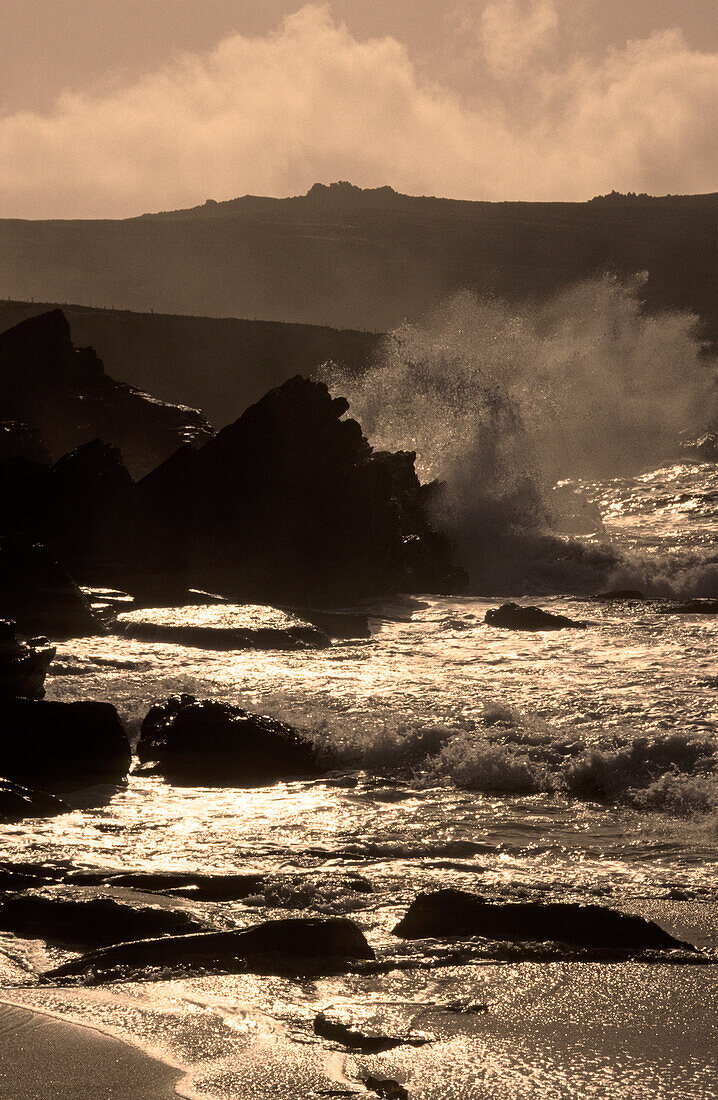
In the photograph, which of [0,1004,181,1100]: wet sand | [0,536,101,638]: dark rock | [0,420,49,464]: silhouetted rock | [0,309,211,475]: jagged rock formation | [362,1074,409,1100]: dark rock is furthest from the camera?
[0,309,211,475]: jagged rock formation

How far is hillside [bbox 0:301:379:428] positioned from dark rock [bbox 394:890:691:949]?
38513 millimetres

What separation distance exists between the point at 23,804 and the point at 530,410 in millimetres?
32638

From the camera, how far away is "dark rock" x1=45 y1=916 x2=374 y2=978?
5164 mm

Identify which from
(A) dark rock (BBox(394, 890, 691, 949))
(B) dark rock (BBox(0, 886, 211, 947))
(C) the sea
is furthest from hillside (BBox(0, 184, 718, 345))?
(B) dark rock (BBox(0, 886, 211, 947))

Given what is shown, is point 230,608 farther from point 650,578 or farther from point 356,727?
point 650,578

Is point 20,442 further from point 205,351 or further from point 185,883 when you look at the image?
point 205,351

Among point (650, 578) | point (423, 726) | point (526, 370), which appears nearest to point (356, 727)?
point (423, 726)

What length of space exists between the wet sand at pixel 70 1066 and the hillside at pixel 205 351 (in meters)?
39.6

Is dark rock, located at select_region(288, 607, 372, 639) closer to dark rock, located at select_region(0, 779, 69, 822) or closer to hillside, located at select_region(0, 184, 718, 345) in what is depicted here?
dark rock, located at select_region(0, 779, 69, 822)

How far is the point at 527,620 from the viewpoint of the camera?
52.7 feet

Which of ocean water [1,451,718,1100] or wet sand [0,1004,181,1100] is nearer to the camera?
wet sand [0,1004,181,1100]

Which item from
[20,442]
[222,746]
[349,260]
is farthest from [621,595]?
[349,260]

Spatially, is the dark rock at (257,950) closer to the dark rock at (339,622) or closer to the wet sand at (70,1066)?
the wet sand at (70,1066)

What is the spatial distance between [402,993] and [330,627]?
11.3 meters
